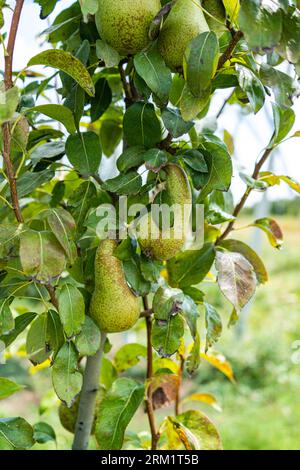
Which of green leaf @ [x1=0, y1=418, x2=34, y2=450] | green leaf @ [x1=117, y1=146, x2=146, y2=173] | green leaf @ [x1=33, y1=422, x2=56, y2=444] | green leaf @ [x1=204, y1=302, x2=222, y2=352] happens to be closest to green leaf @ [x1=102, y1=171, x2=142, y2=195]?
green leaf @ [x1=117, y1=146, x2=146, y2=173]

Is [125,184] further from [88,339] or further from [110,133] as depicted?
[110,133]

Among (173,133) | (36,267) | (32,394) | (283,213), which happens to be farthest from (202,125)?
(283,213)

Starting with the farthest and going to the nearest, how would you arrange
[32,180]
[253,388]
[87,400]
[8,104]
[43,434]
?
[253,388], [43,434], [87,400], [32,180], [8,104]

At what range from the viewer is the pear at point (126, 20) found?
0.58 m

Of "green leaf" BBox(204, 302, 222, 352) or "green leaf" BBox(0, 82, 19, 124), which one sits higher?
"green leaf" BBox(0, 82, 19, 124)

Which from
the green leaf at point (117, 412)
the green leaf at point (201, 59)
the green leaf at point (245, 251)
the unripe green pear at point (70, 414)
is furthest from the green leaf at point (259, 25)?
the unripe green pear at point (70, 414)

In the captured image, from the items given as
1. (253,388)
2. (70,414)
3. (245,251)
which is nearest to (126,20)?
(245,251)

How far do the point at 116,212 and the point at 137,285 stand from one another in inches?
3.7

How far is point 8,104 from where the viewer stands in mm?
479

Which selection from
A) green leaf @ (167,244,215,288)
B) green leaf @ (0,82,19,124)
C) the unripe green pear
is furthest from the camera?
the unripe green pear

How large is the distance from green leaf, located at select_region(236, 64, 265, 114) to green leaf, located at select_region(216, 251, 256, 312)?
19 cm

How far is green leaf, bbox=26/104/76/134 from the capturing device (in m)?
0.60

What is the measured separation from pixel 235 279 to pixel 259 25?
0.29 m

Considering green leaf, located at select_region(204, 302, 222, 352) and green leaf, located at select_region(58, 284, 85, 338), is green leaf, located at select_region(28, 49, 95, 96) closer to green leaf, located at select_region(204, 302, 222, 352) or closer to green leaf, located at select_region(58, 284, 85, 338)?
green leaf, located at select_region(58, 284, 85, 338)
